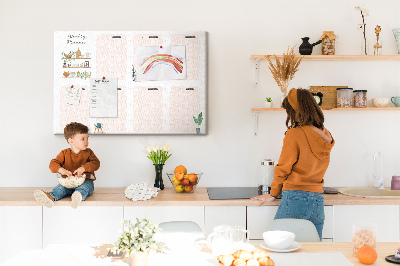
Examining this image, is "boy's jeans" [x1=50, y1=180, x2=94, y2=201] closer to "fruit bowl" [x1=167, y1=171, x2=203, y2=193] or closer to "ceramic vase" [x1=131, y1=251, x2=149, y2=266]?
"fruit bowl" [x1=167, y1=171, x2=203, y2=193]

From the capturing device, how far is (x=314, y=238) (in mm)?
2154

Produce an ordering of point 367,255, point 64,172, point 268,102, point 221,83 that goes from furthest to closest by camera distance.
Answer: point 221,83 → point 268,102 → point 64,172 → point 367,255

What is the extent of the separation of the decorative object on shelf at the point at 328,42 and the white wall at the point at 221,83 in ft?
0.40

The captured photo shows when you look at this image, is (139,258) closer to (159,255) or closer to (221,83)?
(159,255)

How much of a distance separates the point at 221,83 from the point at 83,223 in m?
1.50

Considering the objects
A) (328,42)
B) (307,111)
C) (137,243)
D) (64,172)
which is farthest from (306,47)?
(137,243)

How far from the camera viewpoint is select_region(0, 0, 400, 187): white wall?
3410mm

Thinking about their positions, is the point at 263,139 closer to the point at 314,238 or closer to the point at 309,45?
the point at 309,45

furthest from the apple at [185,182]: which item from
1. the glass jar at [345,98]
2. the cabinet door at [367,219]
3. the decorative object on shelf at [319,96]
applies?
the glass jar at [345,98]

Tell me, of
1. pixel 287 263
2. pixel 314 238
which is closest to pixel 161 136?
pixel 314 238

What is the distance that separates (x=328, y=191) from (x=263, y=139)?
0.68m

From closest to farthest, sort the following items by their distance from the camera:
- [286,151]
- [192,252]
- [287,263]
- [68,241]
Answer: [287,263]
[192,252]
[286,151]
[68,241]

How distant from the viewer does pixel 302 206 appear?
2.60 metres

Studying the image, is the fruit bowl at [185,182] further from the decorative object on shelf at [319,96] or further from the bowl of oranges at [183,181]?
the decorative object on shelf at [319,96]
